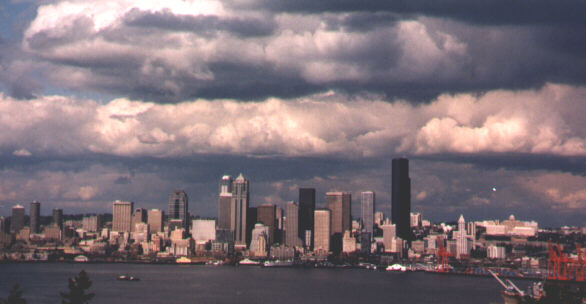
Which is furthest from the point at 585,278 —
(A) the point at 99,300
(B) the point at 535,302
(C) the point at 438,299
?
(B) the point at 535,302

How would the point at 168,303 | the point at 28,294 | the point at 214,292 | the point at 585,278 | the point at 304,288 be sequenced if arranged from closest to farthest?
the point at 168,303 → the point at 28,294 → the point at 214,292 → the point at 304,288 → the point at 585,278

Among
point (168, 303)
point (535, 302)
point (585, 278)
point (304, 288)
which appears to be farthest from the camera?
point (585, 278)

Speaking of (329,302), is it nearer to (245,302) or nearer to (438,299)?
(245,302)

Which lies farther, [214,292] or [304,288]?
[304,288]

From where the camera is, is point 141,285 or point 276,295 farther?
point 141,285

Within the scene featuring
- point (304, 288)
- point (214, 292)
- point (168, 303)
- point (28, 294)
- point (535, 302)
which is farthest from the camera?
point (304, 288)

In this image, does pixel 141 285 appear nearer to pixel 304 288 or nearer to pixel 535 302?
pixel 304 288

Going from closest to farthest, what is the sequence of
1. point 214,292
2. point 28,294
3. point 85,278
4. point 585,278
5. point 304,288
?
1. point 85,278
2. point 28,294
3. point 214,292
4. point 304,288
5. point 585,278

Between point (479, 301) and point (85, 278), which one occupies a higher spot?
point (85, 278)

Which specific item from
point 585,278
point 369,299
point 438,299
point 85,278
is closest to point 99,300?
point 369,299
